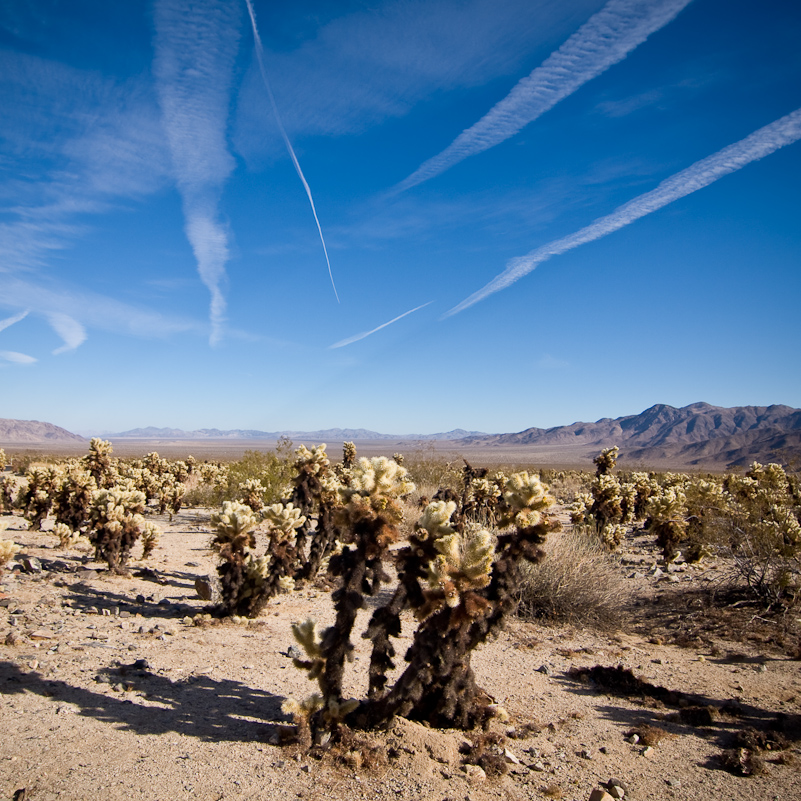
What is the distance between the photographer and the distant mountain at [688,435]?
8550 cm

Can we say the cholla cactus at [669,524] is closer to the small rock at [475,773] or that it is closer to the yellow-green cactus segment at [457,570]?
the small rock at [475,773]

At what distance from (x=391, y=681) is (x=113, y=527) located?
5.93m

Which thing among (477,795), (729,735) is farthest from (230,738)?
(729,735)

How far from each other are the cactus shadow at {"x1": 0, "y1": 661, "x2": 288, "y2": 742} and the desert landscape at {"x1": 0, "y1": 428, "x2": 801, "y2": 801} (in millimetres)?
21

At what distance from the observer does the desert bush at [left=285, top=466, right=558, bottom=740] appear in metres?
4.24

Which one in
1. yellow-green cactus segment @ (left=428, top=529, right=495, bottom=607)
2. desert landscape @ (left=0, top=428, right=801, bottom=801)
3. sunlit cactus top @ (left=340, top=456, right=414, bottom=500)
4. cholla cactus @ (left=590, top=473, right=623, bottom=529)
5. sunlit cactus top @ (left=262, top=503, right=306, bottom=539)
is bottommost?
desert landscape @ (left=0, top=428, right=801, bottom=801)

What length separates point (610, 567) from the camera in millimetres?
9680

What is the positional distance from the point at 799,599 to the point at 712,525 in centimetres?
220

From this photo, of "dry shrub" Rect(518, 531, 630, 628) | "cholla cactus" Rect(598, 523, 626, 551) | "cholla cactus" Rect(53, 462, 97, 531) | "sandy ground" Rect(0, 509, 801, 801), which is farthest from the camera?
"cholla cactus" Rect(598, 523, 626, 551)

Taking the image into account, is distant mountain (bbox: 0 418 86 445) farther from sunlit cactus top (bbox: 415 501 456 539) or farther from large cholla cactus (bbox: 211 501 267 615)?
sunlit cactus top (bbox: 415 501 456 539)

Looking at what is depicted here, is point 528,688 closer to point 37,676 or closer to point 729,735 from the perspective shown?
point 729,735

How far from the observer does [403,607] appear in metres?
4.27

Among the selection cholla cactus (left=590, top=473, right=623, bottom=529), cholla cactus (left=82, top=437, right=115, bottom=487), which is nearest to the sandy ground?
cholla cactus (left=590, top=473, right=623, bottom=529)

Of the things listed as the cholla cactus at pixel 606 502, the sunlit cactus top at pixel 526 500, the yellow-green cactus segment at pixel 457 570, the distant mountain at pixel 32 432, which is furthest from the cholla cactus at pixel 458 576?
the distant mountain at pixel 32 432
